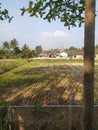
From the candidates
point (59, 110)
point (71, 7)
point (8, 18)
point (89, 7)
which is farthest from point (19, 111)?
point (89, 7)

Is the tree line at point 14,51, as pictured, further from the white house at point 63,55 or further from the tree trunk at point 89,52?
the tree trunk at point 89,52

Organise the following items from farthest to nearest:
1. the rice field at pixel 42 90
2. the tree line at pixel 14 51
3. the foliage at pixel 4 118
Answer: the tree line at pixel 14 51
the rice field at pixel 42 90
the foliage at pixel 4 118

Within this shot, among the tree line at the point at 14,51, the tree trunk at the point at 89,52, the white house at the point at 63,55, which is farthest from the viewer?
the white house at the point at 63,55

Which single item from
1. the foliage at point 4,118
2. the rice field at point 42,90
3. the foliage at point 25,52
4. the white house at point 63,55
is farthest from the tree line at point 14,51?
the foliage at point 4,118

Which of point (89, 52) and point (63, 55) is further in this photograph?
point (63, 55)

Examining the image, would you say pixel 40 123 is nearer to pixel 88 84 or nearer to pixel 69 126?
pixel 69 126

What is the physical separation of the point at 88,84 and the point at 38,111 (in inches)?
101

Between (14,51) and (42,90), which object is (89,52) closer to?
(42,90)

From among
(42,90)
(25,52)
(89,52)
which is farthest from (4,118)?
(25,52)


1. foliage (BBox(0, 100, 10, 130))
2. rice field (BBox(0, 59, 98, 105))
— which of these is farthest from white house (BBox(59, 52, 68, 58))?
foliage (BBox(0, 100, 10, 130))

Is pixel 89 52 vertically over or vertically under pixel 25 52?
over

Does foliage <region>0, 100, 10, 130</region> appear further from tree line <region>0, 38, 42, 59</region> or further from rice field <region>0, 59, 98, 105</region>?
tree line <region>0, 38, 42, 59</region>

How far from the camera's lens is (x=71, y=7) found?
4832mm

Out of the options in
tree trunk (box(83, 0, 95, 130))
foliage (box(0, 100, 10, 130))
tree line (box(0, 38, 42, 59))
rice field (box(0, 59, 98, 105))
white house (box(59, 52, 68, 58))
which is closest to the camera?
tree trunk (box(83, 0, 95, 130))
